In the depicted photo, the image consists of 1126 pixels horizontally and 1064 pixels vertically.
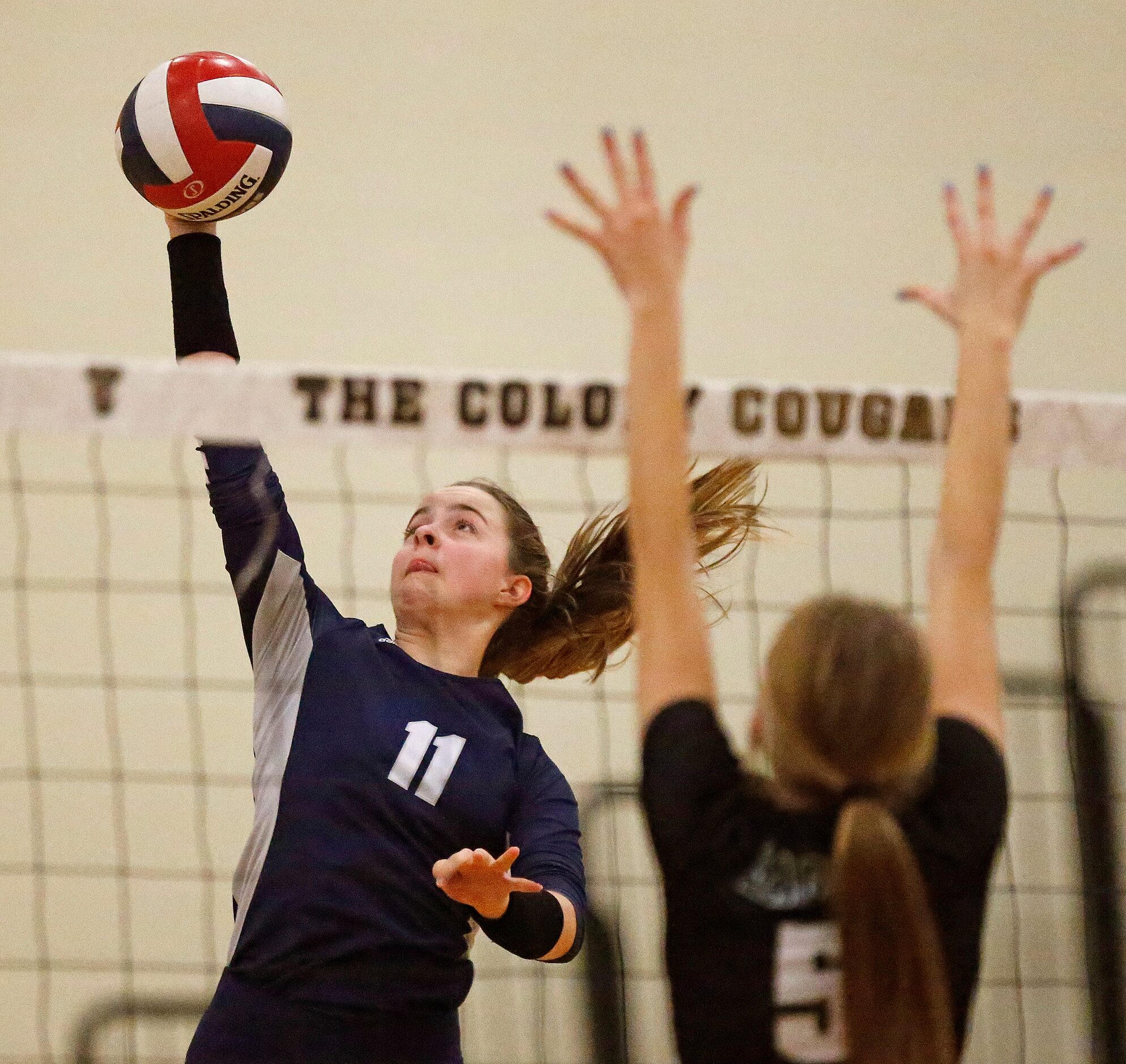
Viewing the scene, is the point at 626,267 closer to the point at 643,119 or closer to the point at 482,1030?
the point at 482,1030

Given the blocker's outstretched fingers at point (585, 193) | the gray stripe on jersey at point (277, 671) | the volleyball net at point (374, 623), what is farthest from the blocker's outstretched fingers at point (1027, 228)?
the volleyball net at point (374, 623)

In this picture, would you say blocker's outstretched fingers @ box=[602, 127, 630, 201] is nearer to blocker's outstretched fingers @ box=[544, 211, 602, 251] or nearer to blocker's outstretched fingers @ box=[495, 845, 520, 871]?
blocker's outstretched fingers @ box=[544, 211, 602, 251]

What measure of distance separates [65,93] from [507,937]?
341cm

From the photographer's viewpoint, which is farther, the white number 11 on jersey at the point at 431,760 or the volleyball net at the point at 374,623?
the volleyball net at the point at 374,623

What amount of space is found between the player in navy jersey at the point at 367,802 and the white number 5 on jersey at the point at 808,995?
0.64 meters

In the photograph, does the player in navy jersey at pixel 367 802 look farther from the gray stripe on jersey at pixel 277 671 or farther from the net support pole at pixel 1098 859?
the net support pole at pixel 1098 859

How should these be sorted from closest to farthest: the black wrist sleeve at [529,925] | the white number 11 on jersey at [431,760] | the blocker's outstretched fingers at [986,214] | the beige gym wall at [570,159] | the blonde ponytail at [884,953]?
the blonde ponytail at [884,953], the blocker's outstretched fingers at [986,214], the black wrist sleeve at [529,925], the white number 11 on jersey at [431,760], the beige gym wall at [570,159]

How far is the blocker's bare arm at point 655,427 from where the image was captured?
143cm

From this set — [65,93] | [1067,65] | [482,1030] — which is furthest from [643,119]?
[482,1030]

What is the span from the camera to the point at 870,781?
1.36m

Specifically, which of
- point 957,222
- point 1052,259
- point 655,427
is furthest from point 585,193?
point 1052,259

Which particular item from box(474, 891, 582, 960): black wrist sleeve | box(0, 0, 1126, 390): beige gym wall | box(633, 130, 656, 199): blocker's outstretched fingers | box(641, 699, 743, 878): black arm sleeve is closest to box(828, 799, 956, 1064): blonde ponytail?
box(641, 699, 743, 878): black arm sleeve

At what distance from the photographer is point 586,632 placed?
2729 millimetres

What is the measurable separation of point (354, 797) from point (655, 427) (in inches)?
40.4
